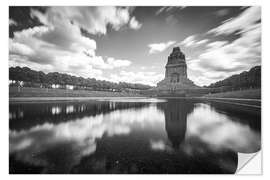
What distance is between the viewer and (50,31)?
7.32 metres

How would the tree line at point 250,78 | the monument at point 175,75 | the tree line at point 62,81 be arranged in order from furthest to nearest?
the monument at point 175,75 < the tree line at point 62,81 < the tree line at point 250,78

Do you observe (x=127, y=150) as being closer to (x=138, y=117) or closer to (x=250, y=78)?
(x=138, y=117)

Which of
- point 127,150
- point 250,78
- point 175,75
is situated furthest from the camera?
point 175,75

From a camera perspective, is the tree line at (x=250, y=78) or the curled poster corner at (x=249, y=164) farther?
the tree line at (x=250, y=78)

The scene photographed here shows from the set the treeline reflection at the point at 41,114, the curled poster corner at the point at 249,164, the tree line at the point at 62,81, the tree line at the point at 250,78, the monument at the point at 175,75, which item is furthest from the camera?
the monument at the point at 175,75

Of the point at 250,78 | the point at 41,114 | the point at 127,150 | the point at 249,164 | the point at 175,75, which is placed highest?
the point at 175,75

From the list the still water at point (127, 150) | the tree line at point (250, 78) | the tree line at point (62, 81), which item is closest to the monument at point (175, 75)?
the tree line at point (62, 81)

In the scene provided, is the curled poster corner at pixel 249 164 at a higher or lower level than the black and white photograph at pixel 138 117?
lower

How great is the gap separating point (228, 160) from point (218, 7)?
6694 millimetres

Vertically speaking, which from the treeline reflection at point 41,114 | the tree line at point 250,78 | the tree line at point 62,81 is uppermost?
the tree line at point 62,81

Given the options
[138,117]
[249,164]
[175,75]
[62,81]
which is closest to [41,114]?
[138,117]

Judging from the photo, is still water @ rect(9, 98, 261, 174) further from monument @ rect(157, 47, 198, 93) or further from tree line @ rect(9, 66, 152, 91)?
monument @ rect(157, 47, 198, 93)

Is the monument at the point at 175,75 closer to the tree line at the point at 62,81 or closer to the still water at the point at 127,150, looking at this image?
the tree line at the point at 62,81
